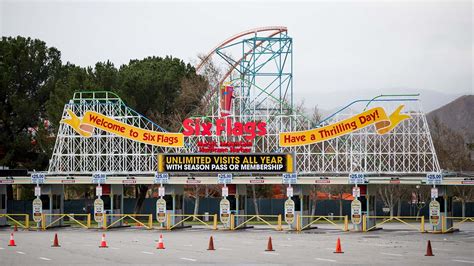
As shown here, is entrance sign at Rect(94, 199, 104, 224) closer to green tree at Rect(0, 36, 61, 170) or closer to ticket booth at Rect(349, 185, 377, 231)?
ticket booth at Rect(349, 185, 377, 231)

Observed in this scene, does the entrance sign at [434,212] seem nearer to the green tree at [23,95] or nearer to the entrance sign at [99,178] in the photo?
the entrance sign at [99,178]

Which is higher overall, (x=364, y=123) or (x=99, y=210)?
(x=364, y=123)

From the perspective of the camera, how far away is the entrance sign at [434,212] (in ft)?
170

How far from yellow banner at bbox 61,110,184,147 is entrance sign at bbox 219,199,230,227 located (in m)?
4.81

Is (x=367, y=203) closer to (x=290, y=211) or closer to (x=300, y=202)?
(x=300, y=202)

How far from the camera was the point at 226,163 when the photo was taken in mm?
55188

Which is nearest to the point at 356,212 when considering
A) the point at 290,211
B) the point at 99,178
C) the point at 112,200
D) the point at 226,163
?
the point at 290,211

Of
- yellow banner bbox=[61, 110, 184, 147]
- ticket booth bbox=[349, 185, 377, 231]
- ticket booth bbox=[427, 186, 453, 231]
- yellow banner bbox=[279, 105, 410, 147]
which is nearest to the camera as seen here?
ticket booth bbox=[427, 186, 453, 231]

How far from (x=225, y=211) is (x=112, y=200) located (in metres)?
8.16

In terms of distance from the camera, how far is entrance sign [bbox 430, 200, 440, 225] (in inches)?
2036

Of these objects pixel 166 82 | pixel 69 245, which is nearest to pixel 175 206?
pixel 69 245

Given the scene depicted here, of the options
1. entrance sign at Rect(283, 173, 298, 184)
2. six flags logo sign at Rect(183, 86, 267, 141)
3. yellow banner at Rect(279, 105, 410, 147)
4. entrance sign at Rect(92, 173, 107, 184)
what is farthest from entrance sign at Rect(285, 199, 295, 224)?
entrance sign at Rect(92, 173, 107, 184)

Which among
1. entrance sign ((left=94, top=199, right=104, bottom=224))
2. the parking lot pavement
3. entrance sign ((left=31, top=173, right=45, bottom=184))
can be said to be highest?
entrance sign ((left=31, top=173, right=45, bottom=184))

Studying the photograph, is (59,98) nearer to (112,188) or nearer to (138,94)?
(138,94)
